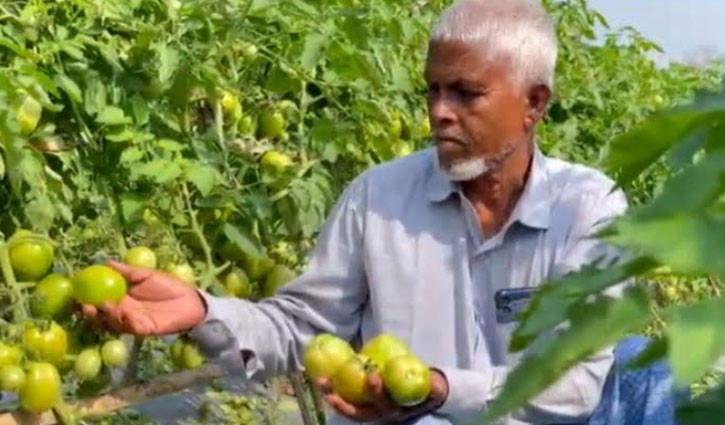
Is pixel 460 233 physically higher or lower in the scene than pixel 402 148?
higher

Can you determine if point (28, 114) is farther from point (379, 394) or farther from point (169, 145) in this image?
point (379, 394)

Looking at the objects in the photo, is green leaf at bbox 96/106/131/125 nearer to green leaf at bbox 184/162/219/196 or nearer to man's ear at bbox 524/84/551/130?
green leaf at bbox 184/162/219/196

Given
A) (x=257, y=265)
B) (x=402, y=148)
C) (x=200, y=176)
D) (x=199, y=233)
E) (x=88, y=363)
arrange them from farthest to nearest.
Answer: (x=402, y=148), (x=257, y=265), (x=199, y=233), (x=200, y=176), (x=88, y=363)

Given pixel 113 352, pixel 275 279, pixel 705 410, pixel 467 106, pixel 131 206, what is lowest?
pixel 275 279

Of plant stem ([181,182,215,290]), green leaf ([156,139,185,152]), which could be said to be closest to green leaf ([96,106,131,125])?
green leaf ([156,139,185,152])

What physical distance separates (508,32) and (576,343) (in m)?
1.97

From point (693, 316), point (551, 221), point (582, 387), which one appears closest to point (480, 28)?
point (551, 221)

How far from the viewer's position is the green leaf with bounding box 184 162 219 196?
2.52 m

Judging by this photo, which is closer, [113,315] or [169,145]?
[113,315]

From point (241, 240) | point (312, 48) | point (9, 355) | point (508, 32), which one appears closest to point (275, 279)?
point (241, 240)

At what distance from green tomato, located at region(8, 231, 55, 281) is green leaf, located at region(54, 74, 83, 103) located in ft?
0.83

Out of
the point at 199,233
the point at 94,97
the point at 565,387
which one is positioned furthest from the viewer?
the point at 199,233

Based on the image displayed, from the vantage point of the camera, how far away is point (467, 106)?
244cm

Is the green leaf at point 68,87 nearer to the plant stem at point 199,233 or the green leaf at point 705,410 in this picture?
the plant stem at point 199,233
